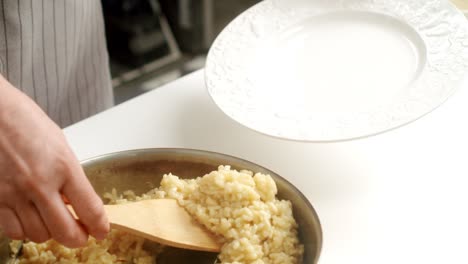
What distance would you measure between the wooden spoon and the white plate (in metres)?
0.20

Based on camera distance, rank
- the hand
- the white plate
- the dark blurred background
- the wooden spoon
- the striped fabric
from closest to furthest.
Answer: the hand
the wooden spoon
the white plate
the striped fabric
the dark blurred background

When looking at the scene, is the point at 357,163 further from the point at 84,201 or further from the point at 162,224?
the point at 84,201

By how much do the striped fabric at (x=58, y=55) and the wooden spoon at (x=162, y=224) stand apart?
0.45 metres

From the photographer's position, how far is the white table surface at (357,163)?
0.92 meters

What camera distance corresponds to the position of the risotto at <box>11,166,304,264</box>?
0.85 m

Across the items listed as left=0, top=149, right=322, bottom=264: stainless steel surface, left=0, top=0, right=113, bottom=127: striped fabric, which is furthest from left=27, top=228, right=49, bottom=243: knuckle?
left=0, top=0, right=113, bottom=127: striped fabric

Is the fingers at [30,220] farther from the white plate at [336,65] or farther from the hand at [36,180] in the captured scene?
the white plate at [336,65]

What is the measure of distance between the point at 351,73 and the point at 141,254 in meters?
0.48

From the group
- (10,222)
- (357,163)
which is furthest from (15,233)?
(357,163)

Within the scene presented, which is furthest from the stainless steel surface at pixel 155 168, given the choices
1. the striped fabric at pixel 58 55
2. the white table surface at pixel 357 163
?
the striped fabric at pixel 58 55

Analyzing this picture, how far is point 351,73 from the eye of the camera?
1.13 meters

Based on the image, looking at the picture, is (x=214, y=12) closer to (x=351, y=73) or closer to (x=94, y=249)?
(x=351, y=73)

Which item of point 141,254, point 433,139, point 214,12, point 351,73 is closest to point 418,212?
point 433,139

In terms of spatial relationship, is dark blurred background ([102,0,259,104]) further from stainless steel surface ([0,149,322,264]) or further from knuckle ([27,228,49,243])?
knuckle ([27,228,49,243])
